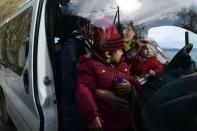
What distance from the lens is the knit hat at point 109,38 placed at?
3.71m

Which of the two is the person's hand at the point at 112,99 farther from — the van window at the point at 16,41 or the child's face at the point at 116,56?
the van window at the point at 16,41

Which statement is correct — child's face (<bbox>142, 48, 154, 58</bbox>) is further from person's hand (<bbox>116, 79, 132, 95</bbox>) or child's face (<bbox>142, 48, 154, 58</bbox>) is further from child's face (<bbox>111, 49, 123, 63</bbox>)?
person's hand (<bbox>116, 79, 132, 95</bbox>)

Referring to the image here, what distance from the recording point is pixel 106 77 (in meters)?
3.69

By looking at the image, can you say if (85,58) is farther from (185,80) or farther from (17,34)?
(17,34)

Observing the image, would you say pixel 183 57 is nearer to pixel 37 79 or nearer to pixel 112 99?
pixel 112 99

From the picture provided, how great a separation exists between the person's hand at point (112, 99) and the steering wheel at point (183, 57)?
0.56 metres

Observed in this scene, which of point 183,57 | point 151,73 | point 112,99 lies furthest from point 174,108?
point 112,99

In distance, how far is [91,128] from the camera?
11.5 ft

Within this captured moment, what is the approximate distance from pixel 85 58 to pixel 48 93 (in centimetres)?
54

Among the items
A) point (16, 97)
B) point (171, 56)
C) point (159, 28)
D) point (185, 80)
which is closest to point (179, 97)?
point (185, 80)

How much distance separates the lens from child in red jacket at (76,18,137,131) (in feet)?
11.9

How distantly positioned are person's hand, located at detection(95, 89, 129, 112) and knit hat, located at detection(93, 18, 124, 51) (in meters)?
0.33

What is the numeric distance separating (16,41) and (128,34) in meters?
2.32

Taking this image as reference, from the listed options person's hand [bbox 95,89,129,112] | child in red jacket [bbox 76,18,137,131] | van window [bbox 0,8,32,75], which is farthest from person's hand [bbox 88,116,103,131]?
van window [bbox 0,8,32,75]
